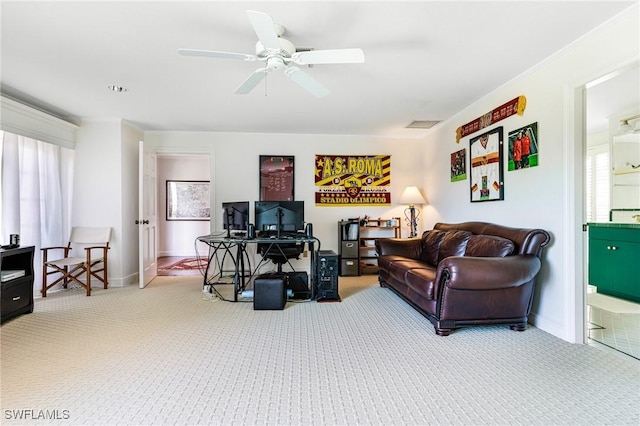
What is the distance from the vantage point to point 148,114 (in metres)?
4.18

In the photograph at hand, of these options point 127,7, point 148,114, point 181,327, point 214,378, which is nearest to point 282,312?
point 181,327

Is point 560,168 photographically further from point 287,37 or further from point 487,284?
point 287,37

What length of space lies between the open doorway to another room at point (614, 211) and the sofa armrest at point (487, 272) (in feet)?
2.61

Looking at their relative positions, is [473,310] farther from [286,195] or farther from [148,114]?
[148,114]

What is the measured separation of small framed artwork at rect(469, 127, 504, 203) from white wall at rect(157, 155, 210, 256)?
5.68m

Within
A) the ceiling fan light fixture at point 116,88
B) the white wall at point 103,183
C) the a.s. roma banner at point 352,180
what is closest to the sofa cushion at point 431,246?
the a.s. roma banner at point 352,180

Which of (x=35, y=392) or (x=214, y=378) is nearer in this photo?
(x=35, y=392)

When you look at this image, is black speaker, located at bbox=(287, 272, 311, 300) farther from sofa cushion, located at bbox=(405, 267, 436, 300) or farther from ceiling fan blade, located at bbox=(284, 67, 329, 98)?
ceiling fan blade, located at bbox=(284, 67, 329, 98)

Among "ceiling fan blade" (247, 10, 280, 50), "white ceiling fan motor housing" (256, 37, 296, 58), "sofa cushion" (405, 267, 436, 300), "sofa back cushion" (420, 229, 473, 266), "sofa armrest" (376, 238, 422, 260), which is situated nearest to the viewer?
"ceiling fan blade" (247, 10, 280, 50)

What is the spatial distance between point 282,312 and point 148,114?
3.28 meters

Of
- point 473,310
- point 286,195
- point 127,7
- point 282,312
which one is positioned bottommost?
point 282,312

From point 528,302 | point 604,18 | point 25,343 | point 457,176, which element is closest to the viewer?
point 604,18

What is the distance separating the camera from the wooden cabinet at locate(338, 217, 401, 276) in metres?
5.00

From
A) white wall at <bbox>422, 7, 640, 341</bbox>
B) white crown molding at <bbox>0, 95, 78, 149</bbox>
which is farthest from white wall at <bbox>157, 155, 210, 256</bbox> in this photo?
white wall at <bbox>422, 7, 640, 341</bbox>
